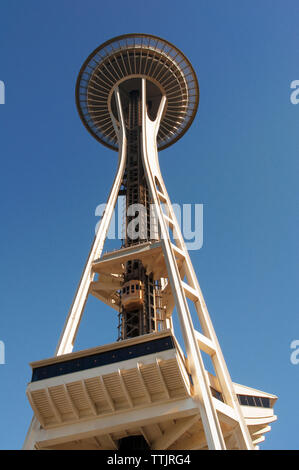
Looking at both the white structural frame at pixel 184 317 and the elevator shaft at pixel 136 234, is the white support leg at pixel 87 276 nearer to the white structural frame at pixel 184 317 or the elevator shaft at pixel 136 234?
the white structural frame at pixel 184 317

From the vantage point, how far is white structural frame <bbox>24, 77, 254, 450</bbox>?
939 inches

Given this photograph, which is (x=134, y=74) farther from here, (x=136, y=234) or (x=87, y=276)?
(x=87, y=276)

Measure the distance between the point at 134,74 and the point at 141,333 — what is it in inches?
1258

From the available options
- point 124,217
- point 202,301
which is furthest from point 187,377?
point 124,217

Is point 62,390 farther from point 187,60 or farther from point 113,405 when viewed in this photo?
point 187,60

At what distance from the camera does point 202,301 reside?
32.7 meters

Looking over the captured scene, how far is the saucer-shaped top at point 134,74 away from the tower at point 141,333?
12 cm

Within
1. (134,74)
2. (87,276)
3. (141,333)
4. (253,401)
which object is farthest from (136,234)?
(134,74)

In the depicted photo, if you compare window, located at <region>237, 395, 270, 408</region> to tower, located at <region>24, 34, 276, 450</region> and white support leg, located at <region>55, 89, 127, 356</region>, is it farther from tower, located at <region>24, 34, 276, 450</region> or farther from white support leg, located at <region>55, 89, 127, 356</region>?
white support leg, located at <region>55, 89, 127, 356</region>

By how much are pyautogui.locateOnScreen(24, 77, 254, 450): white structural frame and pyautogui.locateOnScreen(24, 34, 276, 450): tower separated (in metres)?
0.08

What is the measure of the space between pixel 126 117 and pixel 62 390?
35.4 m

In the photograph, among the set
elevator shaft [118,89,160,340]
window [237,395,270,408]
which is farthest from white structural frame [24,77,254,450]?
window [237,395,270,408]

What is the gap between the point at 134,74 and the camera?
52.0 meters

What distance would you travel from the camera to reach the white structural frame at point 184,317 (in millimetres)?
23859
